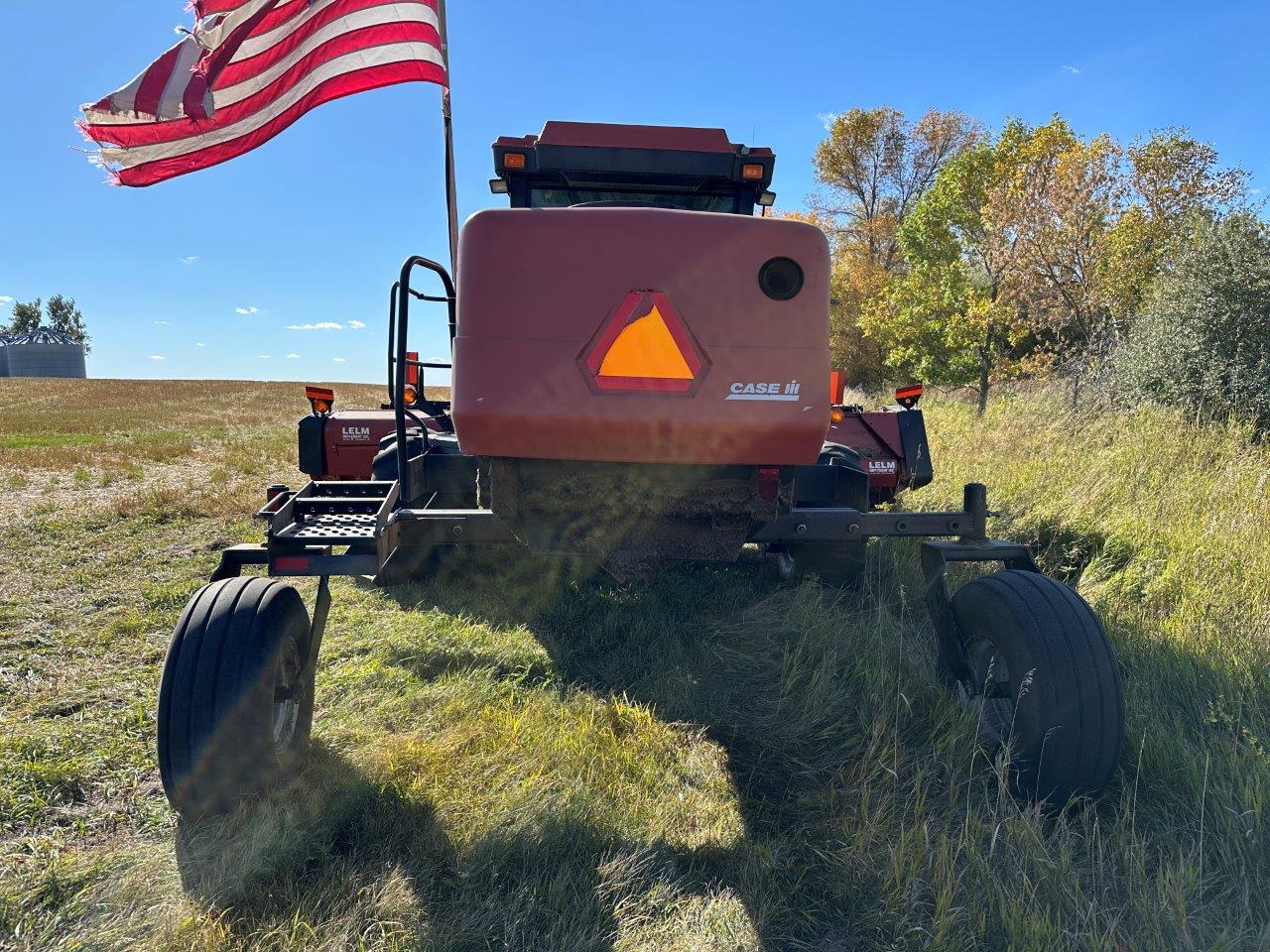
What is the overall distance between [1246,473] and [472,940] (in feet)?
22.5

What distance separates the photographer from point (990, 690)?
9.43 ft

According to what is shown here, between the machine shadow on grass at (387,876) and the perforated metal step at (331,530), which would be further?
the perforated metal step at (331,530)

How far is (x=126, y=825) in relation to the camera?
2.46 m

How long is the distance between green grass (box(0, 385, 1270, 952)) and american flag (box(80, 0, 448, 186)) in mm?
3273

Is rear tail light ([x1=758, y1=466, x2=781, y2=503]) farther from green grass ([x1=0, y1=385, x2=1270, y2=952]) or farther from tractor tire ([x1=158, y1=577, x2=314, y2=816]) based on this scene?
tractor tire ([x1=158, y1=577, x2=314, y2=816])

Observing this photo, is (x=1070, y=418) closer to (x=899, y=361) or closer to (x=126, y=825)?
(x=126, y=825)

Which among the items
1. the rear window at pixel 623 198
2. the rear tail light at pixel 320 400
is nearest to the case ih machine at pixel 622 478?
the rear window at pixel 623 198

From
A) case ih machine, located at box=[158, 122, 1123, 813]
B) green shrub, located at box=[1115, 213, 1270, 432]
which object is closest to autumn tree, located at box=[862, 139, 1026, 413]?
green shrub, located at box=[1115, 213, 1270, 432]

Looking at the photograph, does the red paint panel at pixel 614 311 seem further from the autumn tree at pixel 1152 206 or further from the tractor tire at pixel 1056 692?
the autumn tree at pixel 1152 206

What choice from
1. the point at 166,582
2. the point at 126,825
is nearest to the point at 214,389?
the point at 166,582

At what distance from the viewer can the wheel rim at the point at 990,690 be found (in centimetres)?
283

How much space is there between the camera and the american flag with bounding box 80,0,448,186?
15.5ft

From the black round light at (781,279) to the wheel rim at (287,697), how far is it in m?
2.21

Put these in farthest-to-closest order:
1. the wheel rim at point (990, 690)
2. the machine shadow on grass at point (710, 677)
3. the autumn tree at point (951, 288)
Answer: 1. the autumn tree at point (951, 288)
2. the wheel rim at point (990, 690)
3. the machine shadow on grass at point (710, 677)
